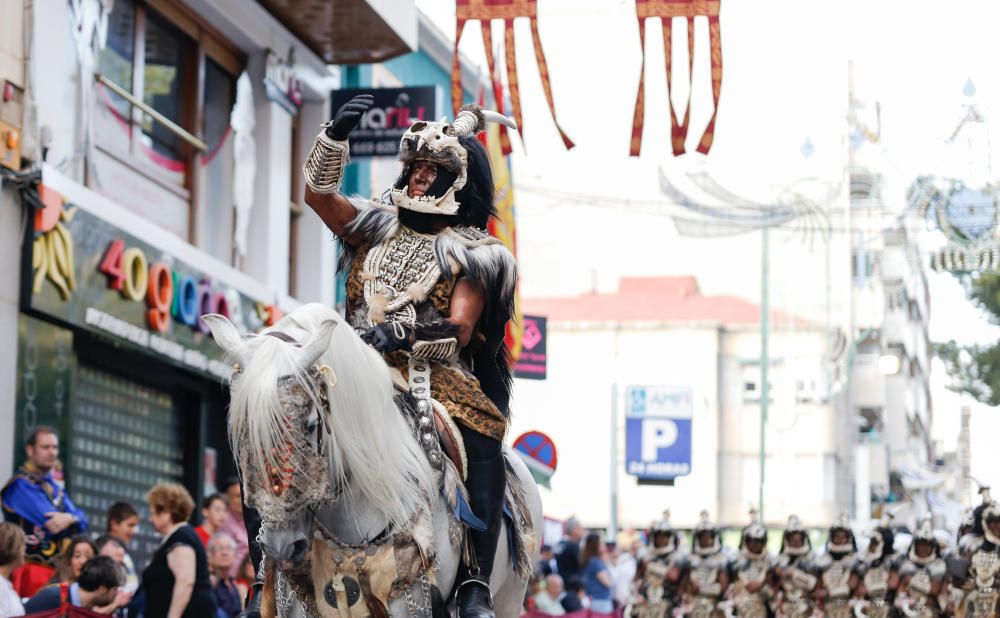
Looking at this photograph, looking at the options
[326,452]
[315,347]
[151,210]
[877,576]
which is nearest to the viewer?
[315,347]

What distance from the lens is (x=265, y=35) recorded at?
23.5 meters

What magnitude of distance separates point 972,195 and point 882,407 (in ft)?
177

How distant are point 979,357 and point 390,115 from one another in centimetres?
3420

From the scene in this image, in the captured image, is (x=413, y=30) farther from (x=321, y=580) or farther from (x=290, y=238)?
(x=321, y=580)

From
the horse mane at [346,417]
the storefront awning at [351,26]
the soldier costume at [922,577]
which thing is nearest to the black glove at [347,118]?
the horse mane at [346,417]

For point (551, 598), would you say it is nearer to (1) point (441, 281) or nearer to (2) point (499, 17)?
(2) point (499, 17)

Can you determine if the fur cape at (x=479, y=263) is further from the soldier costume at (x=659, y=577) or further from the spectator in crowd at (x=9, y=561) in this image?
the soldier costume at (x=659, y=577)

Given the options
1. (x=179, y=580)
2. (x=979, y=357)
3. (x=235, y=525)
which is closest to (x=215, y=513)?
(x=235, y=525)

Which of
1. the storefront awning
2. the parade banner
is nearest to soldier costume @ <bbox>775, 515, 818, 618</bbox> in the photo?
the storefront awning

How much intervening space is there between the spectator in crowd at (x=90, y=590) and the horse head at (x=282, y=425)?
4.88 metres

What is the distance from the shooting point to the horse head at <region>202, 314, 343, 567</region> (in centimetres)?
712

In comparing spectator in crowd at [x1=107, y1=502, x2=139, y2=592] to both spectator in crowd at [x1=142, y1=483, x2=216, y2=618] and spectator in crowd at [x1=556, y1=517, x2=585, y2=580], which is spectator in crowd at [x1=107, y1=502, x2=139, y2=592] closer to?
spectator in crowd at [x1=142, y1=483, x2=216, y2=618]

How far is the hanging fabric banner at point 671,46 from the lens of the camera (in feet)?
55.0

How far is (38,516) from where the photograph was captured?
14258 mm
